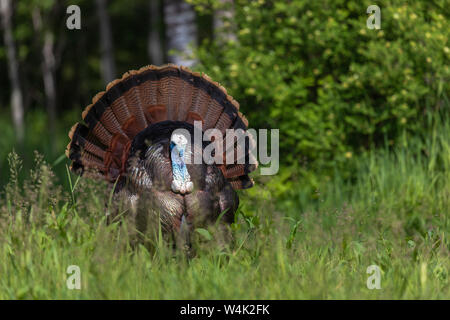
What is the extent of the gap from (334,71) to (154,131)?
107 inches

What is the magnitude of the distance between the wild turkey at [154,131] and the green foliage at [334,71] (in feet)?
5.15

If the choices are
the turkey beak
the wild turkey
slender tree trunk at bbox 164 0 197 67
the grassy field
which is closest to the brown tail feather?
the wild turkey

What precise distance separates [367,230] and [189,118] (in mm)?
1679

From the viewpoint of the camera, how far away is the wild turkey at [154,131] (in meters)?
4.01

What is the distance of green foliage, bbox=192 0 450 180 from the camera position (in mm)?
5926

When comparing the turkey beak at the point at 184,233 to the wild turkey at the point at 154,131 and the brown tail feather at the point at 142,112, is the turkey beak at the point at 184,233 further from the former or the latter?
the brown tail feather at the point at 142,112

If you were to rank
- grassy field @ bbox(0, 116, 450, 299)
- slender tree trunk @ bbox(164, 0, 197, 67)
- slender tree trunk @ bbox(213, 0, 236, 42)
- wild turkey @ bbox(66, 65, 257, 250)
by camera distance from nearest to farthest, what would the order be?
grassy field @ bbox(0, 116, 450, 299)
wild turkey @ bbox(66, 65, 257, 250)
slender tree trunk @ bbox(213, 0, 236, 42)
slender tree trunk @ bbox(164, 0, 197, 67)

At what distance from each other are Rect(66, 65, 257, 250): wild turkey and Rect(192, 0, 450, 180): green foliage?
1.57 m

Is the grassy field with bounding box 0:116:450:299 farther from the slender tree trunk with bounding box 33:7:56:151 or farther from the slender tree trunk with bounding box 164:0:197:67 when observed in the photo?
the slender tree trunk with bounding box 33:7:56:151

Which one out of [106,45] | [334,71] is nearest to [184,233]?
[334,71]

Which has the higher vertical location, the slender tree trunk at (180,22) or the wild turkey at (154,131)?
the slender tree trunk at (180,22)

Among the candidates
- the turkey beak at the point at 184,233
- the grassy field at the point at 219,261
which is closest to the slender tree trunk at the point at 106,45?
the grassy field at the point at 219,261
